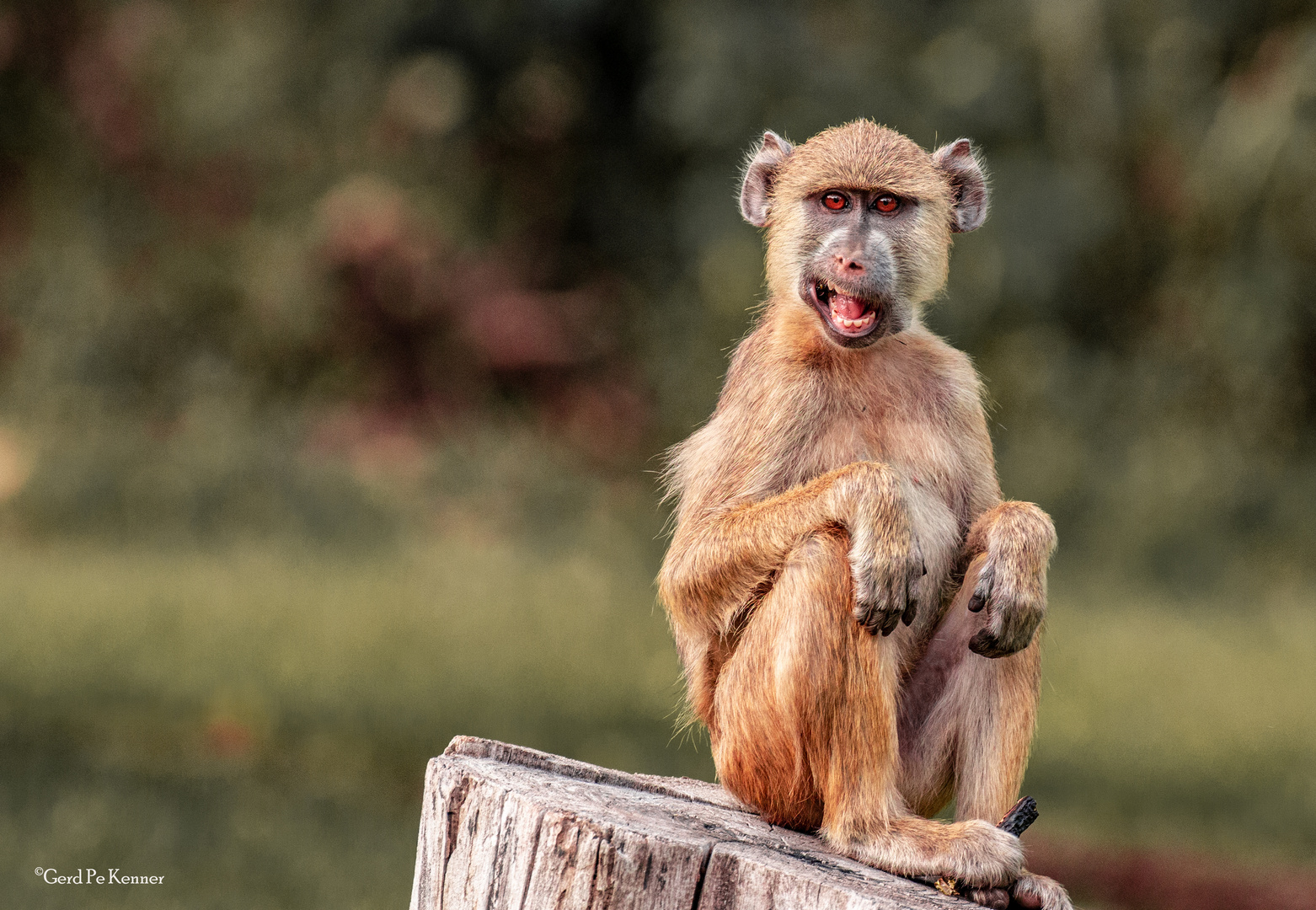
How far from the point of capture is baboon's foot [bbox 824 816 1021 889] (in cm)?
512

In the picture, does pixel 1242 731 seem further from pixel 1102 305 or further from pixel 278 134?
pixel 278 134

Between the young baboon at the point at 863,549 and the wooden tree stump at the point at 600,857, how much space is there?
31 centimetres

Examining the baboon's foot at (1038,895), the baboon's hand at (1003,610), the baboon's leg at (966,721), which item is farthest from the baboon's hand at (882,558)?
the baboon's foot at (1038,895)

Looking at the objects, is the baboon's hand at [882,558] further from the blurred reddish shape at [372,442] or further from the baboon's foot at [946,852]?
the blurred reddish shape at [372,442]

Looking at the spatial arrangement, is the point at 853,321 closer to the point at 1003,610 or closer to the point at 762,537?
the point at 762,537

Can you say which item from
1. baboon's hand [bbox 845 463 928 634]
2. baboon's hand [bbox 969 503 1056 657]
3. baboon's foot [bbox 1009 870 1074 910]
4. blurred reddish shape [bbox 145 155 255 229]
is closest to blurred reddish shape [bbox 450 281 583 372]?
blurred reddish shape [bbox 145 155 255 229]

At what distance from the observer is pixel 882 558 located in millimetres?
5234

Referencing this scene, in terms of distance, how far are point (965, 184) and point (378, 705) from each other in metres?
8.60

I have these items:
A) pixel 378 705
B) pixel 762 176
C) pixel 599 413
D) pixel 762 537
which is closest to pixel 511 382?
pixel 599 413

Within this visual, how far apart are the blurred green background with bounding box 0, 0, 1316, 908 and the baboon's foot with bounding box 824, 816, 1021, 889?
158 inches

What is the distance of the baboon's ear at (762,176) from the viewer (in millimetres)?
6297

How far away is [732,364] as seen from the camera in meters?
6.25

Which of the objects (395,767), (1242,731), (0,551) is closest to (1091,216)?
(1242,731)

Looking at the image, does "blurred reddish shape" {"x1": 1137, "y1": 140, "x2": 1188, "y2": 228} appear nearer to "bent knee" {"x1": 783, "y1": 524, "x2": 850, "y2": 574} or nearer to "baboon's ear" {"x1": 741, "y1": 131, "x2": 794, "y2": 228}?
"baboon's ear" {"x1": 741, "y1": 131, "x2": 794, "y2": 228}
